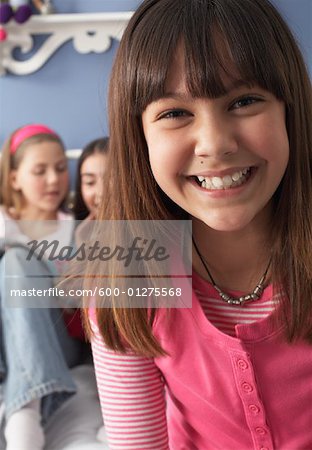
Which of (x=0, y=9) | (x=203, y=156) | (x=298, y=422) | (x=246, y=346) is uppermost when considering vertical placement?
(x=0, y=9)

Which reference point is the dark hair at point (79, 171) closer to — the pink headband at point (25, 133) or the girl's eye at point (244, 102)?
the pink headband at point (25, 133)

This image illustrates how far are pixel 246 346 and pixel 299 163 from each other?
255mm

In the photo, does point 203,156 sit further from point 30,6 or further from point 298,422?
point 30,6

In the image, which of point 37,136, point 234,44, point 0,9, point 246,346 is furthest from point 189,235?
point 0,9

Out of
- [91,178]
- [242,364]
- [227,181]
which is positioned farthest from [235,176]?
[91,178]

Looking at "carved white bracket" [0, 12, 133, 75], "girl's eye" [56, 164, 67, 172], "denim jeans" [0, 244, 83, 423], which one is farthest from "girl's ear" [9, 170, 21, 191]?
"denim jeans" [0, 244, 83, 423]

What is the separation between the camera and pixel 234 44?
0.66 m

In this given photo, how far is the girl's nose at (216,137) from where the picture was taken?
2.20 feet

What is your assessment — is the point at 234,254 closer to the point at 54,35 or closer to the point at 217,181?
the point at 217,181

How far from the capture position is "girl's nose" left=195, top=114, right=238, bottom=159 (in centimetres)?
67

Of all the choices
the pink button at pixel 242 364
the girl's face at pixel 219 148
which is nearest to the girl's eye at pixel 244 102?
the girl's face at pixel 219 148

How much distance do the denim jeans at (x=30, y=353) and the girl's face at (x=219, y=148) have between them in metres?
0.63

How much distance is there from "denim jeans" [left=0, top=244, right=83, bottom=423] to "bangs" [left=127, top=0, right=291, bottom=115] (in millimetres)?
717

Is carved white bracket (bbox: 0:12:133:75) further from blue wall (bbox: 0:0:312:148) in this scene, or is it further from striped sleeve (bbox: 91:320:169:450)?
striped sleeve (bbox: 91:320:169:450)
